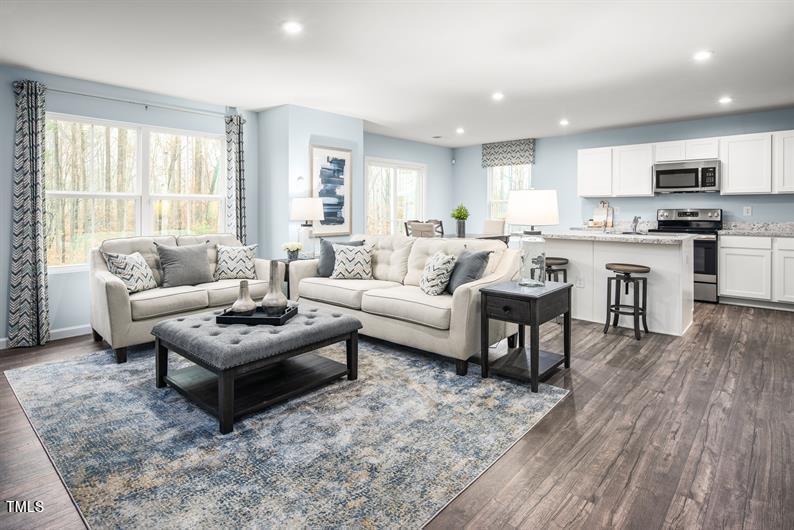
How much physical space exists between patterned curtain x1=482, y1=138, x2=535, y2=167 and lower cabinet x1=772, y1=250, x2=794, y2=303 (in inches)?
151

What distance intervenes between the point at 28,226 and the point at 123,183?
1.00 metres

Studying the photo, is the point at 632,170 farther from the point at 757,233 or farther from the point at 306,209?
the point at 306,209

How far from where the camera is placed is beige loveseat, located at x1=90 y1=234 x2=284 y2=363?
3.66 m

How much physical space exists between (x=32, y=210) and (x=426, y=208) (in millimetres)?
6250

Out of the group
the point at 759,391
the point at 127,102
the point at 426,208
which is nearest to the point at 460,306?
the point at 759,391

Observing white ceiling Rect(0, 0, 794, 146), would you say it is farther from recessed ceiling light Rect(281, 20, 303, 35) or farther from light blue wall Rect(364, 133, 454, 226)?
light blue wall Rect(364, 133, 454, 226)

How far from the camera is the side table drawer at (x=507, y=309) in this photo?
122 inches

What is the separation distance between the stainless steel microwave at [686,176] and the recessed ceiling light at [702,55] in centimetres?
275

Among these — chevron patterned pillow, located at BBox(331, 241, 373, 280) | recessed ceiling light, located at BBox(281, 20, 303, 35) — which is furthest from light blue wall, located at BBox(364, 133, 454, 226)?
recessed ceiling light, located at BBox(281, 20, 303, 35)

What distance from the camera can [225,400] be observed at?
2.46 meters

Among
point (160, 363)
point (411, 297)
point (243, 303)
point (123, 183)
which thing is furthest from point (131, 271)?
point (411, 297)

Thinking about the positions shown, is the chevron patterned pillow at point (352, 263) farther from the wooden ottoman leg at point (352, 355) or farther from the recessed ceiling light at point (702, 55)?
the recessed ceiling light at point (702, 55)

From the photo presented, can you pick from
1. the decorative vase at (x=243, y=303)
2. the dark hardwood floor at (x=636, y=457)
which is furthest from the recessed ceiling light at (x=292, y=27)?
the dark hardwood floor at (x=636, y=457)

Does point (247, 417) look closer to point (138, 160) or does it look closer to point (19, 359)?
point (19, 359)
